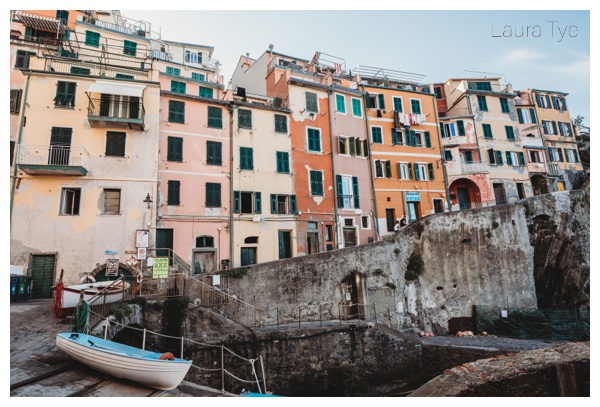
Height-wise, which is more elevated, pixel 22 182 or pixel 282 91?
pixel 282 91

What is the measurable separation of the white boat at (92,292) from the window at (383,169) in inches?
619

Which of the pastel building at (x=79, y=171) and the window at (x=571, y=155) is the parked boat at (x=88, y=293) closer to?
the pastel building at (x=79, y=171)

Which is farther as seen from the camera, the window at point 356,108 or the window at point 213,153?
→ the window at point 356,108

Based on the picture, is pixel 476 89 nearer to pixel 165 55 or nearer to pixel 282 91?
pixel 282 91

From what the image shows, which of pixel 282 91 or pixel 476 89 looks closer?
pixel 282 91

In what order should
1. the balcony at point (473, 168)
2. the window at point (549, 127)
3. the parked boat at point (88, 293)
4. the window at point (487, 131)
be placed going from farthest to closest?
the window at point (549, 127)
the window at point (487, 131)
the balcony at point (473, 168)
the parked boat at point (88, 293)

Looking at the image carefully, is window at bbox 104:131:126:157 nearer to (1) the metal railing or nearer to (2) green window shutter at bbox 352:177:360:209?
(1) the metal railing

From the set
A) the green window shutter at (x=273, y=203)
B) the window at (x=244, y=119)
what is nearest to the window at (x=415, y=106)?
the window at (x=244, y=119)

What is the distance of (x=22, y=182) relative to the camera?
1324 centimetres

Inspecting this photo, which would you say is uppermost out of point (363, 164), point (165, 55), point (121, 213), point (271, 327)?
point (165, 55)

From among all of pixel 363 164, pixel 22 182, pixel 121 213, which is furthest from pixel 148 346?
pixel 363 164

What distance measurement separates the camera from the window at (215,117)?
17656 mm

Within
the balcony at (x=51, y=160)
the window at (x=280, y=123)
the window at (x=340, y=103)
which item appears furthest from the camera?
the window at (x=340, y=103)

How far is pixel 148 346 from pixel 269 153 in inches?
453
